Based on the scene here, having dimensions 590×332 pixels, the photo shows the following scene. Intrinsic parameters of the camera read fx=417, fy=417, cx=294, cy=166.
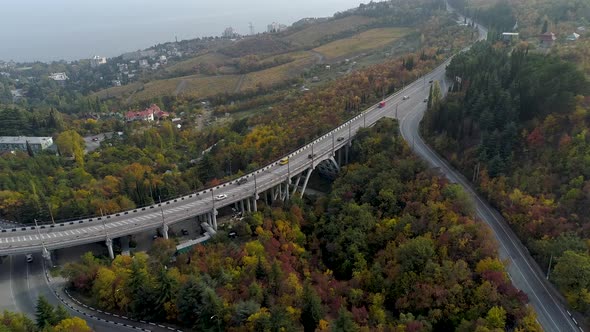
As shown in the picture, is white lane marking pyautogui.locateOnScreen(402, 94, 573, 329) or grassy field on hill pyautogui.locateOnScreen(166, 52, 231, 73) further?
grassy field on hill pyautogui.locateOnScreen(166, 52, 231, 73)

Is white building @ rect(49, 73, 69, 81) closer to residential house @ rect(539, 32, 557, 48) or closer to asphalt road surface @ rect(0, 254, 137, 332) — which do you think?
asphalt road surface @ rect(0, 254, 137, 332)

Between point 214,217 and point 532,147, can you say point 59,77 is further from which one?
point 532,147

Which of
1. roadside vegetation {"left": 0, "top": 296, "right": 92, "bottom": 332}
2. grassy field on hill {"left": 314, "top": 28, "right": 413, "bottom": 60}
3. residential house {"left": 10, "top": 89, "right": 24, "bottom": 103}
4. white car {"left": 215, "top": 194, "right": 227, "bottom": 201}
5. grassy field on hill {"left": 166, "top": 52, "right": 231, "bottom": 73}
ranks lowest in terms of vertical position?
roadside vegetation {"left": 0, "top": 296, "right": 92, "bottom": 332}

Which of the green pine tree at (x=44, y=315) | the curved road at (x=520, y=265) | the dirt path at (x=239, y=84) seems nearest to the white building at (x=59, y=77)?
the dirt path at (x=239, y=84)

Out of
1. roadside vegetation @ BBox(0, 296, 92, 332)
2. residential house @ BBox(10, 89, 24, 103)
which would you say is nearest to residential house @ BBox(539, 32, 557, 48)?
roadside vegetation @ BBox(0, 296, 92, 332)

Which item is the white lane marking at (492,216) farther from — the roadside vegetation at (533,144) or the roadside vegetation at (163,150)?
the roadside vegetation at (163,150)

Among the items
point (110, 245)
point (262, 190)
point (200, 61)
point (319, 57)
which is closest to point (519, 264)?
point (262, 190)
